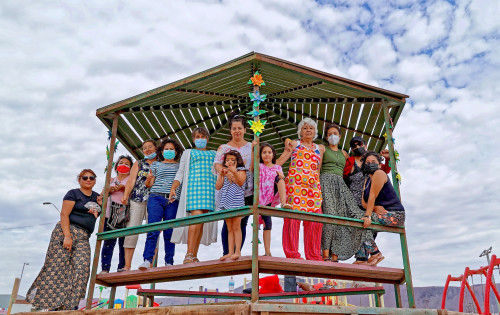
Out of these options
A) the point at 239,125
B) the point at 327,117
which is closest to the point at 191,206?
the point at 239,125

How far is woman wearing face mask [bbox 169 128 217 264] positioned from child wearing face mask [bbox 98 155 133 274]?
38.0 inches

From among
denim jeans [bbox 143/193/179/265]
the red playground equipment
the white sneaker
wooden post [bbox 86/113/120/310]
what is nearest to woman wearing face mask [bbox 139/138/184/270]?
denim jeans [bbox 143/193/179/265]

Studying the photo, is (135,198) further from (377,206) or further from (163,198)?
(377,206)

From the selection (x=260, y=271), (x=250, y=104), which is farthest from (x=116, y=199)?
(x=250, y=104)

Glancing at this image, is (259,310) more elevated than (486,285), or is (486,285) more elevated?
(486,285)

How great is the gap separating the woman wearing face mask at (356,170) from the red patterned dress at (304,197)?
717mm

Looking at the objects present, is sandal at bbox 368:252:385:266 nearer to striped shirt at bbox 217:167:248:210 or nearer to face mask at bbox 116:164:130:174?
striped shirt at bbox 217:167:248:210

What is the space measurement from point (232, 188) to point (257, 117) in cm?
118

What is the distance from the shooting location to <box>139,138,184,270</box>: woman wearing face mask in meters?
6.40

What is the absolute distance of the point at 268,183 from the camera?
6.40 metres

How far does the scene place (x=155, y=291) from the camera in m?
8.02

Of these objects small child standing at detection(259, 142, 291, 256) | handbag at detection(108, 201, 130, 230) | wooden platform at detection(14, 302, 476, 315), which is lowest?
wooden platform at detection(14, 302, 476, 315)

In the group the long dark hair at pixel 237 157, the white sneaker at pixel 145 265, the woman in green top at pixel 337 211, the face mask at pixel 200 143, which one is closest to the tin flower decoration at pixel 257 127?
the long dark hair at pixel 237 157

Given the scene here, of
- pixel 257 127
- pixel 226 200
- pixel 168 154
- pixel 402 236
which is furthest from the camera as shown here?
pixel 168 154
